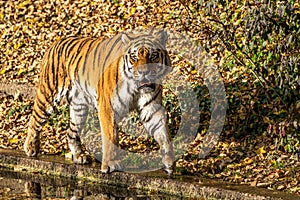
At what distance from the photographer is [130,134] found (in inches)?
Answer: 356

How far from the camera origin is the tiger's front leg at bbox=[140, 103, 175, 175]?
745cm

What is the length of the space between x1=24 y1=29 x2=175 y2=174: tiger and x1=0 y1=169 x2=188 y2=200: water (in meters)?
0.26

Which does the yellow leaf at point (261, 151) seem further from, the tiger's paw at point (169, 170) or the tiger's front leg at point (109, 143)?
the tiger's front leg at point (109, 143)

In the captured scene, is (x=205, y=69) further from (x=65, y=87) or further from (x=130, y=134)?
(x=65, y=87)

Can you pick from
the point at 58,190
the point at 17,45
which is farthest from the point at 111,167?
the point at 17,45

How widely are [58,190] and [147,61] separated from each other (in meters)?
1.49

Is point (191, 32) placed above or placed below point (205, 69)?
above

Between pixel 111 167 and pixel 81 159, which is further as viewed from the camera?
pixel 81 159

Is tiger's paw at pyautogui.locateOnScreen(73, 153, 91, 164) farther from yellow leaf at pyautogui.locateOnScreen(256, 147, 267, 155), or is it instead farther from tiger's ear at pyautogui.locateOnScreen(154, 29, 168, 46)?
yellow leaf at pyautogui.locateOnScreen(256, 147, 267, 155)

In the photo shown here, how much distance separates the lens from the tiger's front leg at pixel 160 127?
7.45m

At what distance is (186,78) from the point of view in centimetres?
981

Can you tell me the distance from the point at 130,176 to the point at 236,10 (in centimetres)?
418

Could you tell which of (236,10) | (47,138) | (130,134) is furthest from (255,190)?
(236,10)

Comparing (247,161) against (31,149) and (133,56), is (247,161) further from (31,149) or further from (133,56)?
(31,149)
